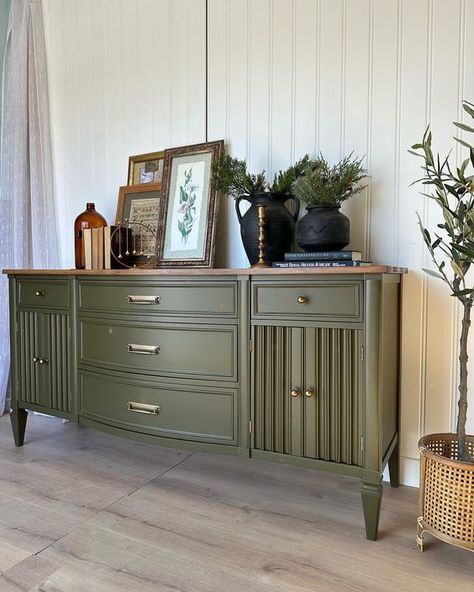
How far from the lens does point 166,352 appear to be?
1729 mm

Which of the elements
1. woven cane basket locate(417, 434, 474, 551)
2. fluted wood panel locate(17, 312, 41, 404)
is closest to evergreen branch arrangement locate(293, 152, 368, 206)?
woven cane basket locate(417, 434, 474, 551)

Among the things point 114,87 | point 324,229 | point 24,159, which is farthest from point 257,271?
point 24,159

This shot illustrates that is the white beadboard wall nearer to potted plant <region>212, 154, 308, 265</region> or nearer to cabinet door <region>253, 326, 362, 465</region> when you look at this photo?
potted plant <region>212, 154, 308, 265</region>

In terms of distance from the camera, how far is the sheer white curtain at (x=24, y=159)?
2629 mm

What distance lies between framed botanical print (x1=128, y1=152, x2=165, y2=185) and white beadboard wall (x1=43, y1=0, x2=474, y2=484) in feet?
0.19

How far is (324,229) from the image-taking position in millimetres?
1657

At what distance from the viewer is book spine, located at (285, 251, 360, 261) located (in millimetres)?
1521

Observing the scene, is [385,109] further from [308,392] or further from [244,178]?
[308,392]

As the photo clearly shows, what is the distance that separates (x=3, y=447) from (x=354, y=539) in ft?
5.66

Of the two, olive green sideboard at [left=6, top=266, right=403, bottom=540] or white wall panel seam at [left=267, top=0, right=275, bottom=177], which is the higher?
white wall panel seam at [left=267, top=0, right=275, bottom=177]

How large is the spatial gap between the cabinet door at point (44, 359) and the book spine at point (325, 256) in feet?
3.55

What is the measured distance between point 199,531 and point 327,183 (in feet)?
4.28

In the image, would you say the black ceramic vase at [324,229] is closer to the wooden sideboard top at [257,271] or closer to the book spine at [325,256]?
the book spine at [325,256]

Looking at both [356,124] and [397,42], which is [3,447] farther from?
[397,42]
